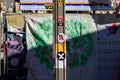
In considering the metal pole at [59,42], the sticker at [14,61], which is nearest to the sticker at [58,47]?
the metal pole at [59,42]

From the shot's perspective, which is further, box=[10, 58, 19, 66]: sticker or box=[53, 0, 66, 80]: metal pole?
box=[10, 58, 19, 66]: sticker

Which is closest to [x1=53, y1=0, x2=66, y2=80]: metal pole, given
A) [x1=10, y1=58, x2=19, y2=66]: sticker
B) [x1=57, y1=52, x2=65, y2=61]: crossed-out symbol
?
[x1=57, y1=52, x2=65, y2=61]: crossed-out symbol

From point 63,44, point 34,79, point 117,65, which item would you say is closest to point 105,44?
point 117,65

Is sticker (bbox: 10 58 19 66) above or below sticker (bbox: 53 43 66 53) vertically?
below

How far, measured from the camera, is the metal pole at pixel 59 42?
8.61 metres

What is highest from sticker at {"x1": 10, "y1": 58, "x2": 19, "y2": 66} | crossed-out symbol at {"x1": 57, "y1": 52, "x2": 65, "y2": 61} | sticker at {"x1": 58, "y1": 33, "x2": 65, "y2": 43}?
sticker at {"x1": 58, "y1": 33, "x2": 65, "y2": 43}

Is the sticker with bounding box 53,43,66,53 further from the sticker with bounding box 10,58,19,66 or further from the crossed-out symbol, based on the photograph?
the sticker with bounding box 10,58,19,66

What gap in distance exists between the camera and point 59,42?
861 centimetres

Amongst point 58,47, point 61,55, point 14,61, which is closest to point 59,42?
point 58,47

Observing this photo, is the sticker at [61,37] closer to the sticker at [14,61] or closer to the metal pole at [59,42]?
the metal pole at [59,42]

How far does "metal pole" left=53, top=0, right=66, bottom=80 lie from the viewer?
8609 mm

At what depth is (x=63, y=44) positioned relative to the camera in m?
8.63

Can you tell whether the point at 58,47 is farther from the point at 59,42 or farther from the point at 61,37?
the point at 61,37

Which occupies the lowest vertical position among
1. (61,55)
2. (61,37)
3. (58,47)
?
(61,55)
